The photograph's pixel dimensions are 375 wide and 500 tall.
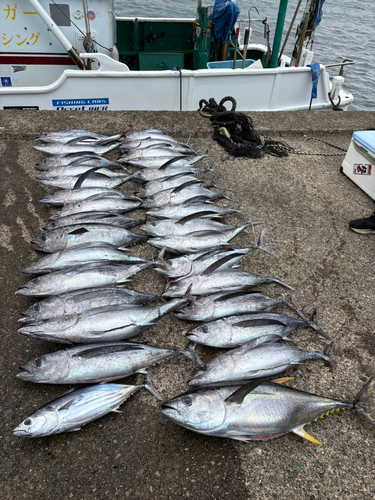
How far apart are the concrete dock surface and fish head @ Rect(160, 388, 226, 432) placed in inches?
7.2

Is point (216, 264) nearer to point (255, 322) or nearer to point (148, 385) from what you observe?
point (255, 322)

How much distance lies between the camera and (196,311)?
238cm

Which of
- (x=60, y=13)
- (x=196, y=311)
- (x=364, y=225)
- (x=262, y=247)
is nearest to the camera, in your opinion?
(x=196, y=311)

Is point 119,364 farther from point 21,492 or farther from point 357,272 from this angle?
point 357,272

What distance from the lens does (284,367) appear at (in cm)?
208

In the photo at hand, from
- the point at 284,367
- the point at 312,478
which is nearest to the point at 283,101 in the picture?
the point at 284,367

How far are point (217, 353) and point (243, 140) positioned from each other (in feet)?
10.4

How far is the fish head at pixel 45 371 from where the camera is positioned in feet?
6.33

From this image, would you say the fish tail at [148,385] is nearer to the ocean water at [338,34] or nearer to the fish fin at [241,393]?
the fish fin at [241,393]

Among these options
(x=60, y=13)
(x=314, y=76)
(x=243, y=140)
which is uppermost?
(x=60, y=13)

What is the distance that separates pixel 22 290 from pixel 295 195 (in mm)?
2889

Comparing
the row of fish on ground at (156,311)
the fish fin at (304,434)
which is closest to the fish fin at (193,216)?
the row of fish on ground at (156,311)

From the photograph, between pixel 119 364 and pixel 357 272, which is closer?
pixel 119 364

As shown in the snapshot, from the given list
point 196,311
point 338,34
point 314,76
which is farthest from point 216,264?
point 338,34
